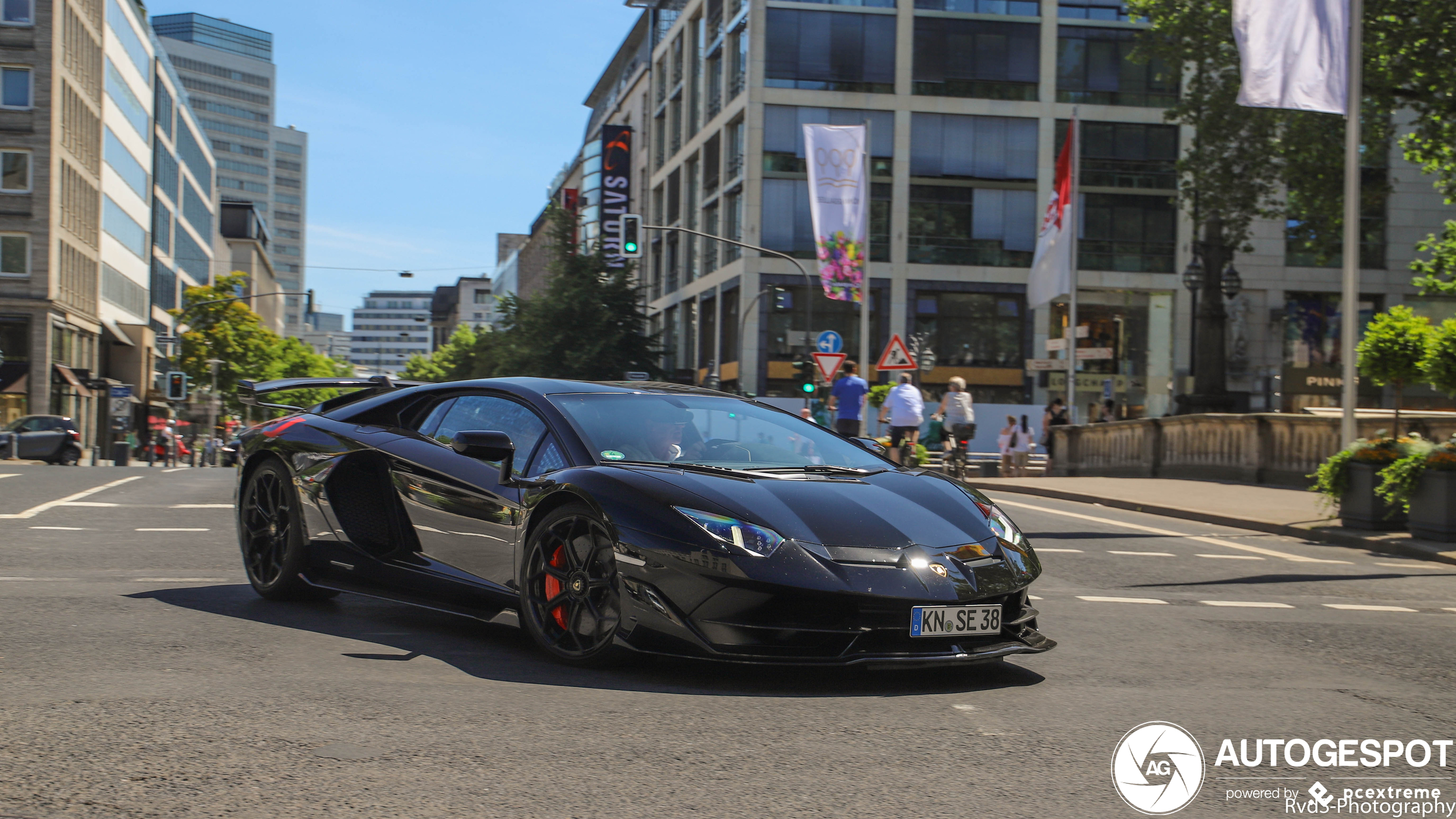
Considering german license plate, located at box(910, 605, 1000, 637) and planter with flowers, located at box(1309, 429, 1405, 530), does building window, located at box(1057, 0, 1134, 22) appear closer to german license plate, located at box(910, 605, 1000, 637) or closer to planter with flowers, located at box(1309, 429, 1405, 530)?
planter with flowers, located at box(1309, 429, 1405, 530)

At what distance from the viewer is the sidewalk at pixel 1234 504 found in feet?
42.3

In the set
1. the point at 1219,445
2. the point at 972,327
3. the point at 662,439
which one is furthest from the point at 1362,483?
the point at 972,327

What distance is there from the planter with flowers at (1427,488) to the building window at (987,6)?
3630 centimetres

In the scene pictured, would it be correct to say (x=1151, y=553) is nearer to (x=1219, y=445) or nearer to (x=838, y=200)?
(x=1219, y=445)

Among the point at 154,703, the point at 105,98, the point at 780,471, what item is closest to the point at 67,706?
the point at 154,703

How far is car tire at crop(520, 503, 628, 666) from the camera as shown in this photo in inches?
200

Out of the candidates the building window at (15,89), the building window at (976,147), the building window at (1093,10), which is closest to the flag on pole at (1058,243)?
the building window at (976,147)

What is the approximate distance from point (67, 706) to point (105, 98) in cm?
6081

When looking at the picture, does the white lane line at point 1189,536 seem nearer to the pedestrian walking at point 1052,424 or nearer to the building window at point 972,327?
the pedestrian walking at point 1052,424

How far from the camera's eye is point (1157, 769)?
3.88 meters

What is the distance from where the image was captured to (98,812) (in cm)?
329

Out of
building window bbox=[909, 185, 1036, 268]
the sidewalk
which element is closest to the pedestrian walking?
the sidewalk

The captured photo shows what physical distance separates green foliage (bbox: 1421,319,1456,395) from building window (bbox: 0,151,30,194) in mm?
49031

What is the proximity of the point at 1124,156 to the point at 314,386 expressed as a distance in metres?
42.8
